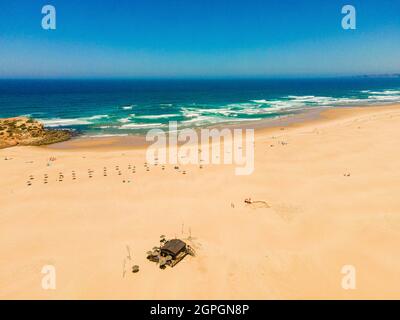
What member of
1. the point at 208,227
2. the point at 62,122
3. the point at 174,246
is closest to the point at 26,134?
the point at 62,122

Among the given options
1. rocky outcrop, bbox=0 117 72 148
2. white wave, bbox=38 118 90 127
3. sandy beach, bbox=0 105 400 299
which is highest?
white wave, bbox=38 118 90 127

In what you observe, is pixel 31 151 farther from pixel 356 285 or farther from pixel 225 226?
pixel 356 285

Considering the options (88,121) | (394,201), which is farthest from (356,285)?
(88,121)

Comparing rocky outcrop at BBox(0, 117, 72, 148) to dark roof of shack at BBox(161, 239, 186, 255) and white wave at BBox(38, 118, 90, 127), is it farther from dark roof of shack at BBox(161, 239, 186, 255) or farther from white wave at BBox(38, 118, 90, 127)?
dark roof of shack at BBox(161, 239, 186, 255)

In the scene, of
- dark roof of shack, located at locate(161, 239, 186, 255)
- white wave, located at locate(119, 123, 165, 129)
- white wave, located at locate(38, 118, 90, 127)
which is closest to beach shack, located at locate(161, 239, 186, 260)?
dark roof of shack, located at locate(161, 239, 186, 255)

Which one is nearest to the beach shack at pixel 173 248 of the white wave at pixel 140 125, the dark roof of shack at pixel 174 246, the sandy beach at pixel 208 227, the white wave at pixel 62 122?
the dark roof of shack at pixel 174 246

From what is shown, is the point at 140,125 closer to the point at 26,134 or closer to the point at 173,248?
the point at 26,134
